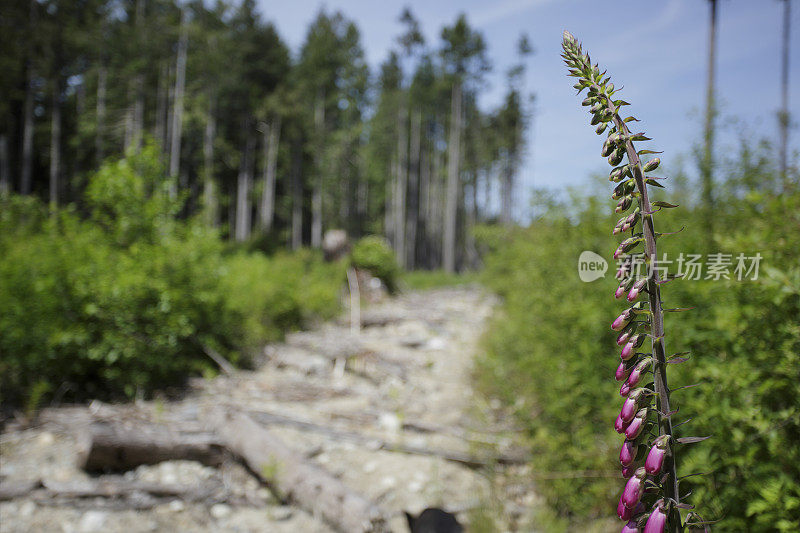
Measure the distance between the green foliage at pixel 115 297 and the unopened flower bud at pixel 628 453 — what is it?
444 cm

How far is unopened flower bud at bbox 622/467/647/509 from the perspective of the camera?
0.77 metres

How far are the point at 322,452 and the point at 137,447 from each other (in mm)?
1327

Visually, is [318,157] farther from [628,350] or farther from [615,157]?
[628,350]

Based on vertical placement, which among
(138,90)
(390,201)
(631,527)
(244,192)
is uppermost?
(138,90)

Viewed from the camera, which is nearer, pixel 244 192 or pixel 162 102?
pixel 162 102

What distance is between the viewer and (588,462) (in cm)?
273

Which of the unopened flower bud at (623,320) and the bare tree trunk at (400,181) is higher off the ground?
the bare tree trunk at (400,181)

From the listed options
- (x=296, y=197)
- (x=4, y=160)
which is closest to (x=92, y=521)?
(x=4, y=160)

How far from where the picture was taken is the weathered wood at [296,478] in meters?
2.68

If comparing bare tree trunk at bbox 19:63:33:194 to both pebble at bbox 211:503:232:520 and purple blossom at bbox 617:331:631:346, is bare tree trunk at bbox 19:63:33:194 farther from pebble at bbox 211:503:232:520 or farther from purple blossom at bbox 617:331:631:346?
purple blossom at bbox 617:331:631:346

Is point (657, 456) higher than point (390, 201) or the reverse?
the reverse

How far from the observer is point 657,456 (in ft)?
2.49

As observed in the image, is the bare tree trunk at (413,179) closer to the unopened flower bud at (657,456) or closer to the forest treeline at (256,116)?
the forest treeline at (256,116)

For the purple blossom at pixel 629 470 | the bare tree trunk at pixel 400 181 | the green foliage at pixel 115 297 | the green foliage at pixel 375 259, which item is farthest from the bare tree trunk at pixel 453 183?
the purple blossom at pixel 629 470
